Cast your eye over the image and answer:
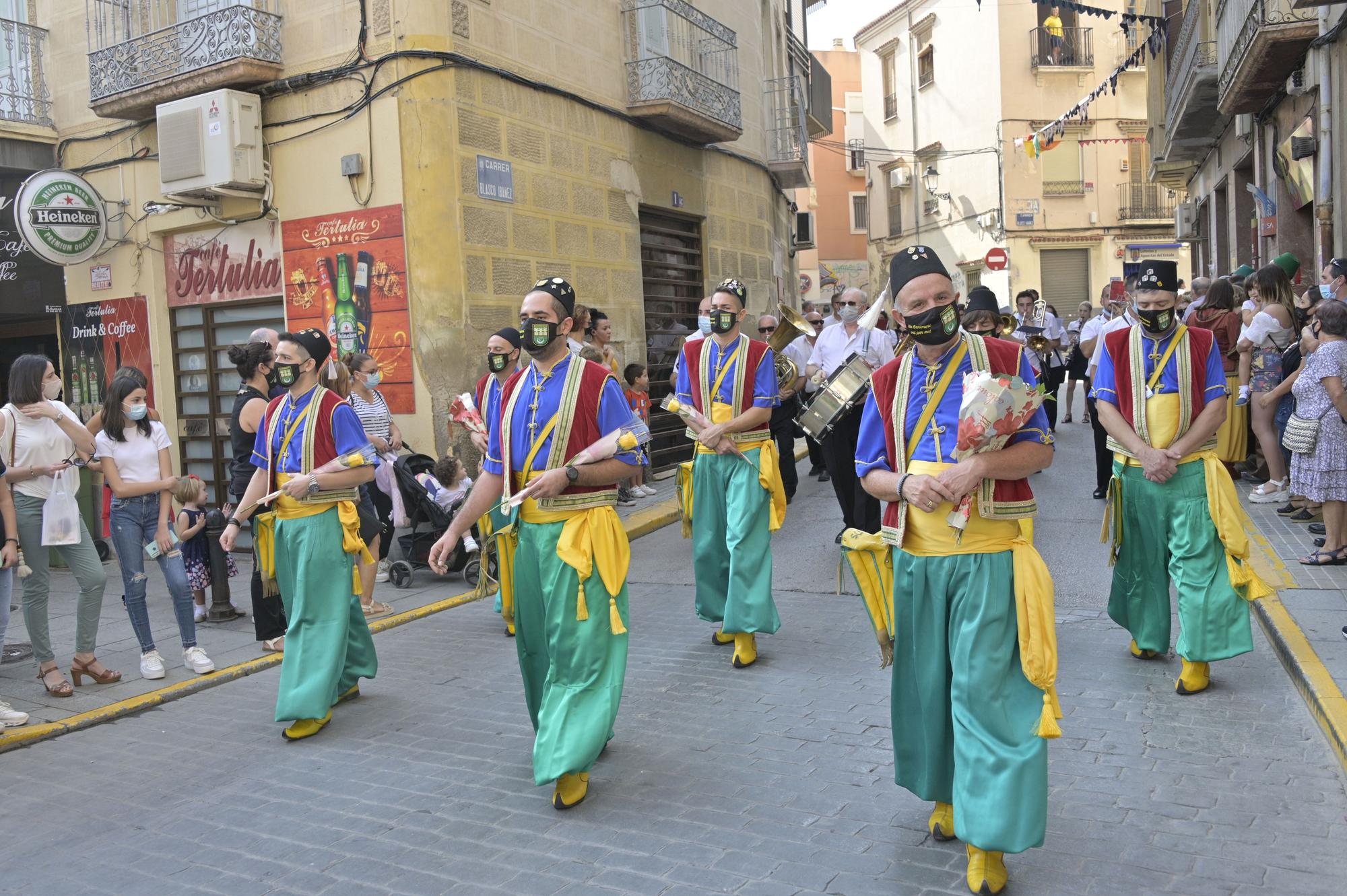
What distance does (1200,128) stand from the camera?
63.5 feet

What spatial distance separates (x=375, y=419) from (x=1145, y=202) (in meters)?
31.1

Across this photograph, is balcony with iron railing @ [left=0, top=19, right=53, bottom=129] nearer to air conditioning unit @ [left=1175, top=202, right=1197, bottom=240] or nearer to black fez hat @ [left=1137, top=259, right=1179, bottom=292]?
black fez hat @ [left=1137, top=259, right=1179, bottom=292]

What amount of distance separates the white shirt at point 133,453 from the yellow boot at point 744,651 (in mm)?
3846

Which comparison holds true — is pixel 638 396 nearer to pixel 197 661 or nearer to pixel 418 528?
pixel 418 528

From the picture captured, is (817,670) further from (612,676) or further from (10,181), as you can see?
(10,181)

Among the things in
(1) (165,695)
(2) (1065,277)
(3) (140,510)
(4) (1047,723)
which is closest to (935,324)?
(4) (1047,723)

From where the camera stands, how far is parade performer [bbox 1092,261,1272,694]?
18.0ft

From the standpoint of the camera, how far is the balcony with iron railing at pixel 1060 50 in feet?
112

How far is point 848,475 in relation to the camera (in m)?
9.16

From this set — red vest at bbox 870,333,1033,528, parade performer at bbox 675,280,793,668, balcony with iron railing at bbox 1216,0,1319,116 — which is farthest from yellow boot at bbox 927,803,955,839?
balcony with iron railing at bbox 1216,0,1319,116

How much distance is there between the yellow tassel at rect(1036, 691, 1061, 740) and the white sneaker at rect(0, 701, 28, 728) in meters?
5.40

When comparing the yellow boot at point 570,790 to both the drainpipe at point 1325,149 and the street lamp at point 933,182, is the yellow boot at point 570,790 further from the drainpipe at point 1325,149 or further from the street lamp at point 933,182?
the street lamp at point 933,182

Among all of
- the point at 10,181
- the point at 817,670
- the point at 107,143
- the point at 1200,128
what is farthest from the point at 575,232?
the point at 1200,128

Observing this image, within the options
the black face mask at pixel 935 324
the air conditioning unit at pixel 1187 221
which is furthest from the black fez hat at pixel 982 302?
the air conditioning unit at pixel 1187 221
